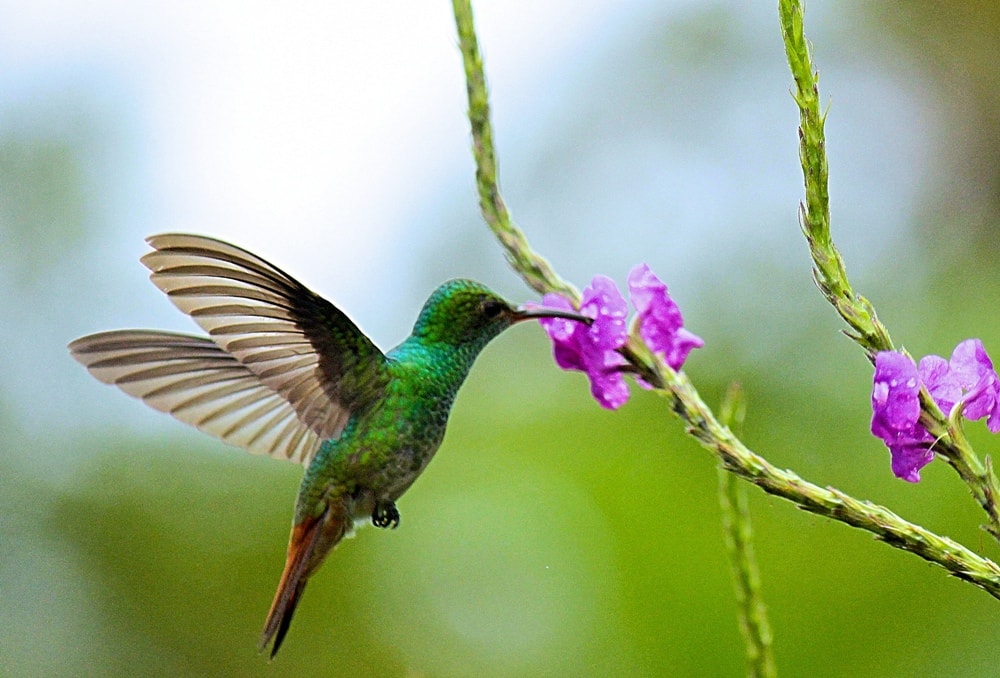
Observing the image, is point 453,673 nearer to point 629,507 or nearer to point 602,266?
point 629,507

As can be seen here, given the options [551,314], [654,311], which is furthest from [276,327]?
[654,311]

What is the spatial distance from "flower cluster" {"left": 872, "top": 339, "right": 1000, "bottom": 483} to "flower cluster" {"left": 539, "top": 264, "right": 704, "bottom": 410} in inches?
17.7

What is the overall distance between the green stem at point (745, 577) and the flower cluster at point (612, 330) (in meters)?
0.24

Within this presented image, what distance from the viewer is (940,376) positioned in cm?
155

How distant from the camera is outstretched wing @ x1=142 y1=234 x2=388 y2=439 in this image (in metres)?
1.94

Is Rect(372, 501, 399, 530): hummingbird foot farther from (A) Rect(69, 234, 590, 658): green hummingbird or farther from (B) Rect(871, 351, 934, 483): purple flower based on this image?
(B) Rect(871, 351, 934, 483): purple flower

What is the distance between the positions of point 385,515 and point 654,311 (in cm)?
89

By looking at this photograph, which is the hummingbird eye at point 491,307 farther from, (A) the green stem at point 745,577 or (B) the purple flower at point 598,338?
(A) the green stem at point 745,577

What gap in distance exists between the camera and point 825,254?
153 centimetres

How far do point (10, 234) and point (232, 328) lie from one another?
4780mm

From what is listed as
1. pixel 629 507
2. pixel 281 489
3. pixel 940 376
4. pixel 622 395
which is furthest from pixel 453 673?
pixel 940 376

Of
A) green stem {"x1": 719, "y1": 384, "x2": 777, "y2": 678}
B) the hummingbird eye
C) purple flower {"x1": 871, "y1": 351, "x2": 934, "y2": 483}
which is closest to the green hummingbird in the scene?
the hummingbird eye

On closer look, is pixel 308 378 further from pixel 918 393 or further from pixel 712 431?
pixel 918 393

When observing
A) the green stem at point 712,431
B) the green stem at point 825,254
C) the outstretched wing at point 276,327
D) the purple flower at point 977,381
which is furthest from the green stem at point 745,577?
the outstretched wing at point 276,327
